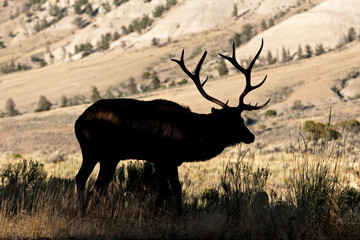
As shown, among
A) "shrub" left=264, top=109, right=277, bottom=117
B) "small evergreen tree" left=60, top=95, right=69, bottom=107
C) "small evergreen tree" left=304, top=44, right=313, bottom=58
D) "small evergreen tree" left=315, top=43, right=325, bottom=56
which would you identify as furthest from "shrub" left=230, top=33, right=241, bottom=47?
"shrub" left=264, top=109, right=277, bottom=117

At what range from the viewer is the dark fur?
832 cm

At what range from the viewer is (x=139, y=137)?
8.36 metres

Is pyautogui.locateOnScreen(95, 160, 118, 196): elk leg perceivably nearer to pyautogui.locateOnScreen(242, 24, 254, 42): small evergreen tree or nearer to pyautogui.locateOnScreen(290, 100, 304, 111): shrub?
pyautogui.locateOnScreen(290, 100, 304, 111): shrub

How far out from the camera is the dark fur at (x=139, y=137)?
8.32 meters

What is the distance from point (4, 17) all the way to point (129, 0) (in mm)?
53415

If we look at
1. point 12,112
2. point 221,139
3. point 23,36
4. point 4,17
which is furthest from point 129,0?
point 221,139

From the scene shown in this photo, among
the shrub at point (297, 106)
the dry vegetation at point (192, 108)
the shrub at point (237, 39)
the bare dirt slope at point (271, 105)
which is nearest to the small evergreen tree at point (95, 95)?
the dry vegetation at point (192, 108)

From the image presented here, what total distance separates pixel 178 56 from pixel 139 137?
10150cm

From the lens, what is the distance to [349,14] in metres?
101

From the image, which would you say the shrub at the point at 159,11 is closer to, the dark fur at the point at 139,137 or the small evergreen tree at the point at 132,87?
the small evergreen tree at the point at 132,87

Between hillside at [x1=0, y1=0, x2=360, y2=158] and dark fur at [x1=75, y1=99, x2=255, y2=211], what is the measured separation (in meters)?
20.7

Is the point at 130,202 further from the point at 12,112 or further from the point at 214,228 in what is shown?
the point at 12,112

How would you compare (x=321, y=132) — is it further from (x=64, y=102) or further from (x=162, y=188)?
(x=64, y=102)

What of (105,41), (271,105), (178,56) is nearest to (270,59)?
(178,56)
